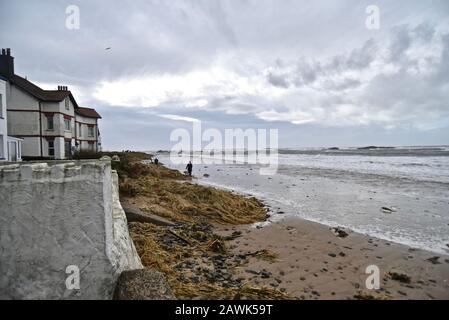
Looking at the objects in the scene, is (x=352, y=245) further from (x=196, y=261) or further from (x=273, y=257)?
(x=196, y=261)

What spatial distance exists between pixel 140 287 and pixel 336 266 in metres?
4.97

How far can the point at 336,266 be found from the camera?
248 inches

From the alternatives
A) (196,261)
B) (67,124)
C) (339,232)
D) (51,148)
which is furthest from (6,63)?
(339,232)

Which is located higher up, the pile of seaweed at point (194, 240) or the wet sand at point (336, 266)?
the pile of seaweed at point (194, 240)

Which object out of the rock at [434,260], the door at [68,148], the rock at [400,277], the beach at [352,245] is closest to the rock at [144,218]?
the beach at [352,245]

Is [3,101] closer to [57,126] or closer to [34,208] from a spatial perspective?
[57,126]

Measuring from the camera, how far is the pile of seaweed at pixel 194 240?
16.1ft

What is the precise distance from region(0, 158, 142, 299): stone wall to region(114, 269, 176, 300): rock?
0.48 ft

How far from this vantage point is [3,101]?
17000 mm

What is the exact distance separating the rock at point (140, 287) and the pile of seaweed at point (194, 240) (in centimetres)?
121

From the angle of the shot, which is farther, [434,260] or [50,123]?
[50,123]

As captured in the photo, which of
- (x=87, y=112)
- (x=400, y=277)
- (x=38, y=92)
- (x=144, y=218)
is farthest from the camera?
(x=87, y=112)

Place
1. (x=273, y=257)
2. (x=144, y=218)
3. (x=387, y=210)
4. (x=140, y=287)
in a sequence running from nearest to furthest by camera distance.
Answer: (x=140, y=287) → (x=273, y=257) → (x=144, y=218) → (x=387, y=210)

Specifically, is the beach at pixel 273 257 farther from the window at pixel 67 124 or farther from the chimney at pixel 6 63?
the chimney at pixel 6 63
